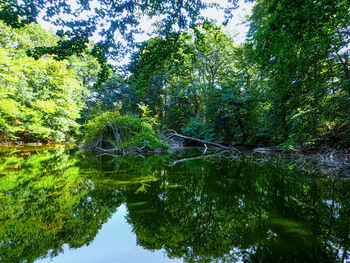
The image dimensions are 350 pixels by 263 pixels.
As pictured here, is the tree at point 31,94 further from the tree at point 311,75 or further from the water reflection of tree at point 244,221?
the tree at point 311,75

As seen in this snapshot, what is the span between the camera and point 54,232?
112 centimetres

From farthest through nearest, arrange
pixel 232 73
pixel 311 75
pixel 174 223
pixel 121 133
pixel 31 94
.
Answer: pixel 232 73 → pixel 31 94 → pixel 121 133 → pixel 311 75 → pixel 174 223

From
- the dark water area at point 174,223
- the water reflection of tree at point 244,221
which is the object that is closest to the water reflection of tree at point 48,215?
the dark water area at point 174,223

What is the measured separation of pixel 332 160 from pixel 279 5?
140 inches

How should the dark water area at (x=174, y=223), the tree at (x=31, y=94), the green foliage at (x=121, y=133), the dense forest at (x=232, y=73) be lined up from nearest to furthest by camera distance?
the dark water area at (x=174, y=223)
the dense forest at (x=232, y=73)
the green foliage at (x=121, y=133)
the tree at (x=31, y=94)

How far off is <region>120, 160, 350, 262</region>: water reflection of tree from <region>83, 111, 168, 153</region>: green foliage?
16.3ft

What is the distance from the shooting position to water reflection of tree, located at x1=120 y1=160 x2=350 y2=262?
95 centimetres

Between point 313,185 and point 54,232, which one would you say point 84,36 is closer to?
point 54,232

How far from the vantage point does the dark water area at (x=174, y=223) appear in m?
0.94

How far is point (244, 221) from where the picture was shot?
129 centimetres

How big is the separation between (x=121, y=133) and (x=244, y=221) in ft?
22.9

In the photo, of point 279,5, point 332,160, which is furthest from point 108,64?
point 332,160

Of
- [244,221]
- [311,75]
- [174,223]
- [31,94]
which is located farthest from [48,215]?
Result: [31,94]

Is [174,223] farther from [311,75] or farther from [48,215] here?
[311,75]
